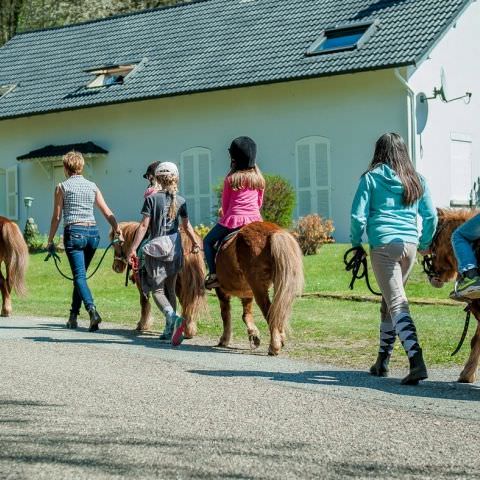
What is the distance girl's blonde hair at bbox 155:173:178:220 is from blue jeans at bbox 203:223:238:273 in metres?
0.66

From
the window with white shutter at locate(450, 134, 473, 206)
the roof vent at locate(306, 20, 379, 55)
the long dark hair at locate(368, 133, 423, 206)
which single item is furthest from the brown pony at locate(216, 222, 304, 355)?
the window with white shutter at locate(450, 134, 473, 206)

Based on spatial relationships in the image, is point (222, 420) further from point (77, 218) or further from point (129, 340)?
point (77, 218)

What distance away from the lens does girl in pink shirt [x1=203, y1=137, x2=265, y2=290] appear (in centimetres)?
1064

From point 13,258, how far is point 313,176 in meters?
13.6

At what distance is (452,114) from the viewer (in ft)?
89.6

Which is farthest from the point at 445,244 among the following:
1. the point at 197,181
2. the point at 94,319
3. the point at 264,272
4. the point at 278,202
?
the point at 197,181

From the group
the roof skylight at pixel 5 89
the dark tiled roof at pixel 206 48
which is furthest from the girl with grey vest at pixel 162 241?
the roof skylight at pixel 5 89

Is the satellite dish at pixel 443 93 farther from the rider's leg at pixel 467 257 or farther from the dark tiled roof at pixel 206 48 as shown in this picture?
the rider's leg at pixel 467 257

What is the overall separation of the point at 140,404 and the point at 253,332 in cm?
341

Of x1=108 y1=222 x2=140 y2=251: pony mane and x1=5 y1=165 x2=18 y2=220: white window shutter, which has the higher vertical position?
x1=5 y1=165 x2=18 y2=220: white window shutter

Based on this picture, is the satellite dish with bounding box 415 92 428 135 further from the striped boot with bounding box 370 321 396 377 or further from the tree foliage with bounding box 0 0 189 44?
the tree foliage with bounding box 0 0 189 44

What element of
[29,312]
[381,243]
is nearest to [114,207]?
[29,312]

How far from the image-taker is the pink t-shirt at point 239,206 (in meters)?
10.7

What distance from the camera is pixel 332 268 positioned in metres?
20.8
